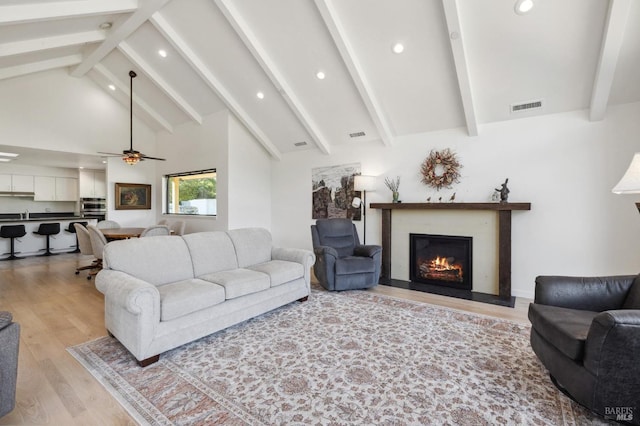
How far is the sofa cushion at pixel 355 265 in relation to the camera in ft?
13.8

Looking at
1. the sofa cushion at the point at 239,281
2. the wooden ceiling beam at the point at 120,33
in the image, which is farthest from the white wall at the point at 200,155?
the sofa cushion at the point at 239,281

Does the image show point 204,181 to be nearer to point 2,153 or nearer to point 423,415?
point 2,153

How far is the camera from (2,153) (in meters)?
6.35

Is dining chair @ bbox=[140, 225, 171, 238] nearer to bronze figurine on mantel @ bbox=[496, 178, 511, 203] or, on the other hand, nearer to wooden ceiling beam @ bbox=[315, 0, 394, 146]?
wooden ceiling beam @ bbox=[315, 0, 394, 146]

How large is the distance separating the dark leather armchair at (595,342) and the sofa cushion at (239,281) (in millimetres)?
2421

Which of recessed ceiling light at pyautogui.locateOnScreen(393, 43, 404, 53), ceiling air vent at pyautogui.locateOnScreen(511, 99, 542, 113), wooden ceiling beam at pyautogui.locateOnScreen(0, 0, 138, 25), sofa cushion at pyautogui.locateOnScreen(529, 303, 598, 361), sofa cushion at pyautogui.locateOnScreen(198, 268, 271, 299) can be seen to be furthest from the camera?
ceiling air vent at pyautogui.locateOnScreen(511, 99, 542, 113)

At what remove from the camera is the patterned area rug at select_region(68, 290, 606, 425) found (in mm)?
1807

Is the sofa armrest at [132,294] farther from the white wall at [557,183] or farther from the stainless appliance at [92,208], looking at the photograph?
the stainless appliance at [92,208]

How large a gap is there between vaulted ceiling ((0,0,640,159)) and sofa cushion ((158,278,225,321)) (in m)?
3.30

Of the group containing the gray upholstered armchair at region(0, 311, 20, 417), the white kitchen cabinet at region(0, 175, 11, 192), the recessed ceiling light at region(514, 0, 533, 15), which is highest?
the recessed ceiling light at region(514, 0, 533, 15)

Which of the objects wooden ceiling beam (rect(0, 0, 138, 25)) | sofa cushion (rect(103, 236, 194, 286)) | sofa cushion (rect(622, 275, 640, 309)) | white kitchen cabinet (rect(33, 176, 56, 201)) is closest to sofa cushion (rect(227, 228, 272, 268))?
sofa cushion (rect(103, 236, 194, 286))

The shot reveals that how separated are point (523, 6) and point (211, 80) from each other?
451cm

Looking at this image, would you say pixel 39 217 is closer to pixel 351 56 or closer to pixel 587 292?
pixel 351 56

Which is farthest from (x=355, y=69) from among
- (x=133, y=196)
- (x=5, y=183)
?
(x=5, y=183)
